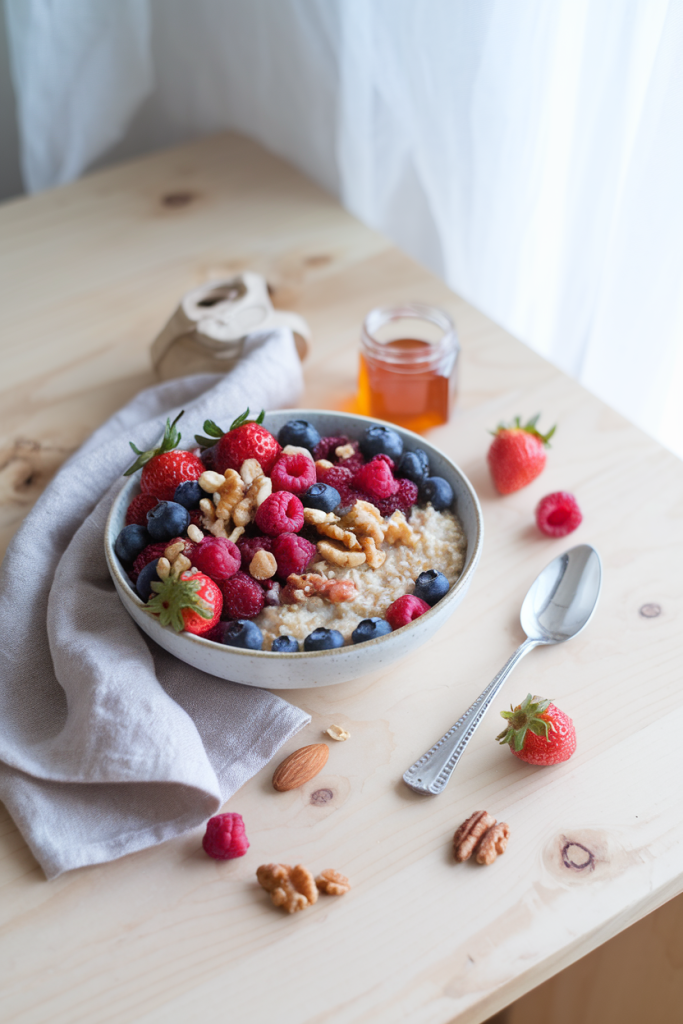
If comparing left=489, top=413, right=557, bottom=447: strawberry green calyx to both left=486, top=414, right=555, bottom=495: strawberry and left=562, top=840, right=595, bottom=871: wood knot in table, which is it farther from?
left=562, top=840, right=595, bottom=871: wood knot in table

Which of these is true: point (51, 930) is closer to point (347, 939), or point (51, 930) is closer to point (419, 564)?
point (347, 939)

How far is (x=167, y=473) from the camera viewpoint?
38.6 inches

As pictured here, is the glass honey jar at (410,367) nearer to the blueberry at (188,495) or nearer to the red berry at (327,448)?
the red berry at (327,448)

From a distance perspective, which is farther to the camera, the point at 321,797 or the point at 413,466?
the point at 413,466

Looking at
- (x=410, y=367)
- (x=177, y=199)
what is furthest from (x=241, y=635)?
(x=177, y=199)

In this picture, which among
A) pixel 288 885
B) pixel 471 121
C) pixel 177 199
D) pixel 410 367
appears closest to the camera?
pixel 288 885

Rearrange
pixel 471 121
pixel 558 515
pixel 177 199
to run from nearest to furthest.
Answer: pixel 558 515 < pixel 471 121 < pixel 177 199

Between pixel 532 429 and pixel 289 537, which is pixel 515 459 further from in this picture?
pixel 289 537

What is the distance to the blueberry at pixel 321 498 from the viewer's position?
38.3 inches

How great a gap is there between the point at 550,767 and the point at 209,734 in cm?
34

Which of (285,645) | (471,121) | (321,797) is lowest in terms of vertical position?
(321,797)

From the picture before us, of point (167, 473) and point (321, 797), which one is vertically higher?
point (167, 473)

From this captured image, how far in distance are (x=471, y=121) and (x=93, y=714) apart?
117 cm

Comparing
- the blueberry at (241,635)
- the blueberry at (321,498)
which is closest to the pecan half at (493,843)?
the blueberry at (241,635)
